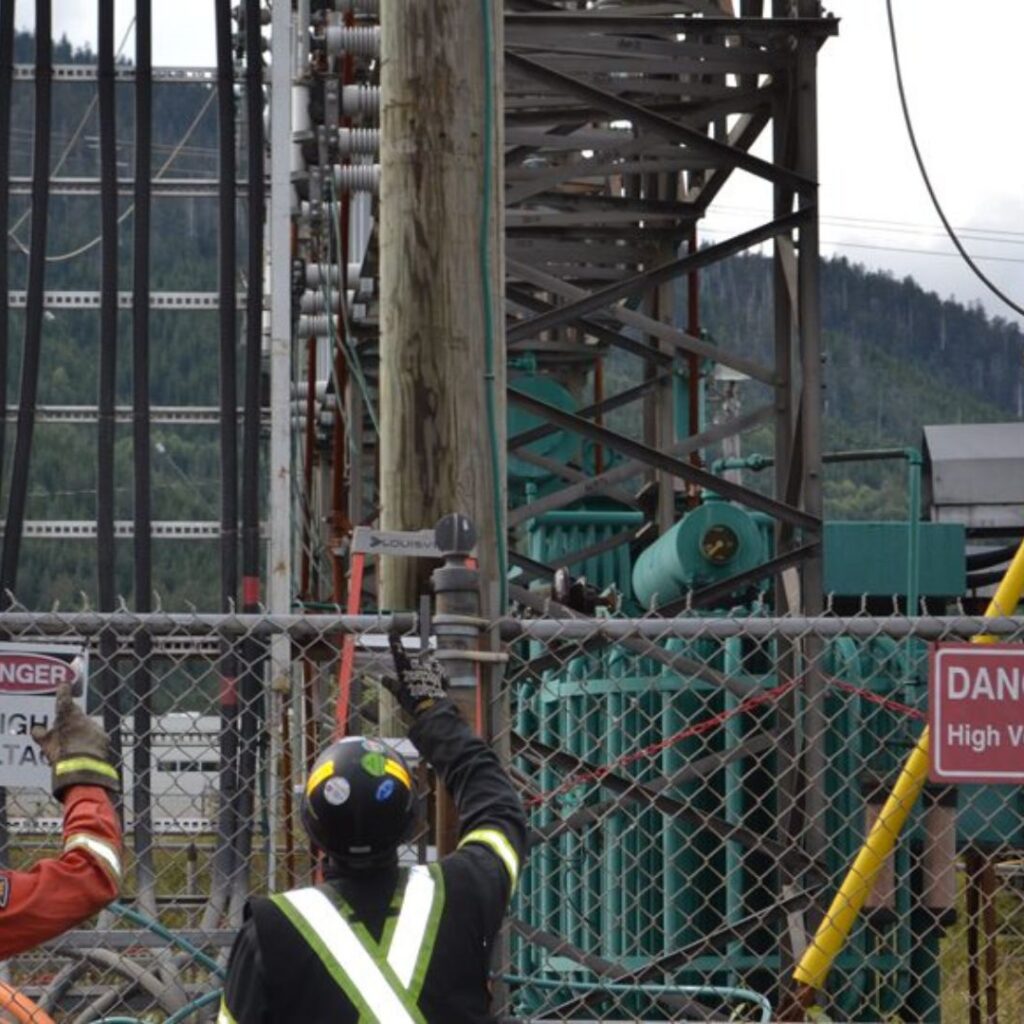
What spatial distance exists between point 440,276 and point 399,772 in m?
1.68

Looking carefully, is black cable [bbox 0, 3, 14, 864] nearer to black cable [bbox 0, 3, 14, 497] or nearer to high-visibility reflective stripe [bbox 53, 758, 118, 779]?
black cable [bbox 0, 3, 14, 497]

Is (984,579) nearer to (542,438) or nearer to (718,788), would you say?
(542,438)

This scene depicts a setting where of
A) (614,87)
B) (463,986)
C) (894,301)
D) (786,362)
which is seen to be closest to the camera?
(463,986)

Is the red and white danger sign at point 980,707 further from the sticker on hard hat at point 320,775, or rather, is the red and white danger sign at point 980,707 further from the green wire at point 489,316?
the sticker on hard hat at point 320,775

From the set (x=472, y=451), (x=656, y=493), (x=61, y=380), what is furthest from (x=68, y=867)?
(x=61, y=380)

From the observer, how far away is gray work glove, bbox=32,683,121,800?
524 cm

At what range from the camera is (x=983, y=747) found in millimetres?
6090

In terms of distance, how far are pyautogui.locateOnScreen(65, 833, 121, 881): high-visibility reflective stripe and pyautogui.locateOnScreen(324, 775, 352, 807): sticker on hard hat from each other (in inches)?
28.0

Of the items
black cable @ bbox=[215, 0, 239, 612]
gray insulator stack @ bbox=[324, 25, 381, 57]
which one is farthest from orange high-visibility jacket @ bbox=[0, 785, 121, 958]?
gray insulator stack @ bbox=[324, 25, 381, 57]

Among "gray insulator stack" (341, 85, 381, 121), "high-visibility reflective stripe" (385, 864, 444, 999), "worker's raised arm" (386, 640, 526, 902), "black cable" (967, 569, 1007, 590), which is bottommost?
"black cable" (967, 569, 1007, 590)

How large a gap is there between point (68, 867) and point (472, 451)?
5.01ft

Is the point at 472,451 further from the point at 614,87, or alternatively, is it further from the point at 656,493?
the point at 656,493

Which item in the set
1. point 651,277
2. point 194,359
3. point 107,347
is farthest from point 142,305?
point 194,359

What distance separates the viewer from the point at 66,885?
505cm
